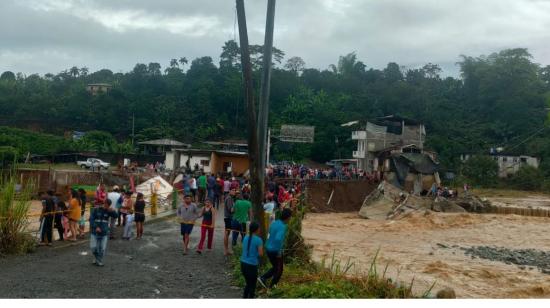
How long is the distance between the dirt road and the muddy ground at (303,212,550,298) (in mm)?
4442

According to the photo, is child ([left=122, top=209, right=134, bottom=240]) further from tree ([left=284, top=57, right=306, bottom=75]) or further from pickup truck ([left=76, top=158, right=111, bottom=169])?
tree ([left=284, top=57, right=306, bottom=75])

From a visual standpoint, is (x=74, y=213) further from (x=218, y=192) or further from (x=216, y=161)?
(x=216, y=161)

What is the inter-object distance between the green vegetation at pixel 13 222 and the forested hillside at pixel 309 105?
48.3 m

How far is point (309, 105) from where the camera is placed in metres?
71.7

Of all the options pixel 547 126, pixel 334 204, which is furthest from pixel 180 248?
pixel 547 126

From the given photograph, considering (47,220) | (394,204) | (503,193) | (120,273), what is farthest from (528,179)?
(120,273)

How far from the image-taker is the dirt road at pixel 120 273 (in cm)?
959

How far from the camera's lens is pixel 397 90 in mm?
75625

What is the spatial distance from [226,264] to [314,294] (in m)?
4.44

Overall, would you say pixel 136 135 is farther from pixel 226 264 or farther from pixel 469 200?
pixel 226 264

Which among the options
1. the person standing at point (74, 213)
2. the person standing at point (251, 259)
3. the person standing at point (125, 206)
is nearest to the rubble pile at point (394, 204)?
the person standing at point (125, 206)

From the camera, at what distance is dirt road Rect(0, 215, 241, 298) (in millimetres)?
9594

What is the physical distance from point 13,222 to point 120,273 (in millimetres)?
3302

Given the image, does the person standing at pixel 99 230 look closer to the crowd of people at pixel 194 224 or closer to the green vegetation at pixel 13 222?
the crowd of people at pixel 194 224
